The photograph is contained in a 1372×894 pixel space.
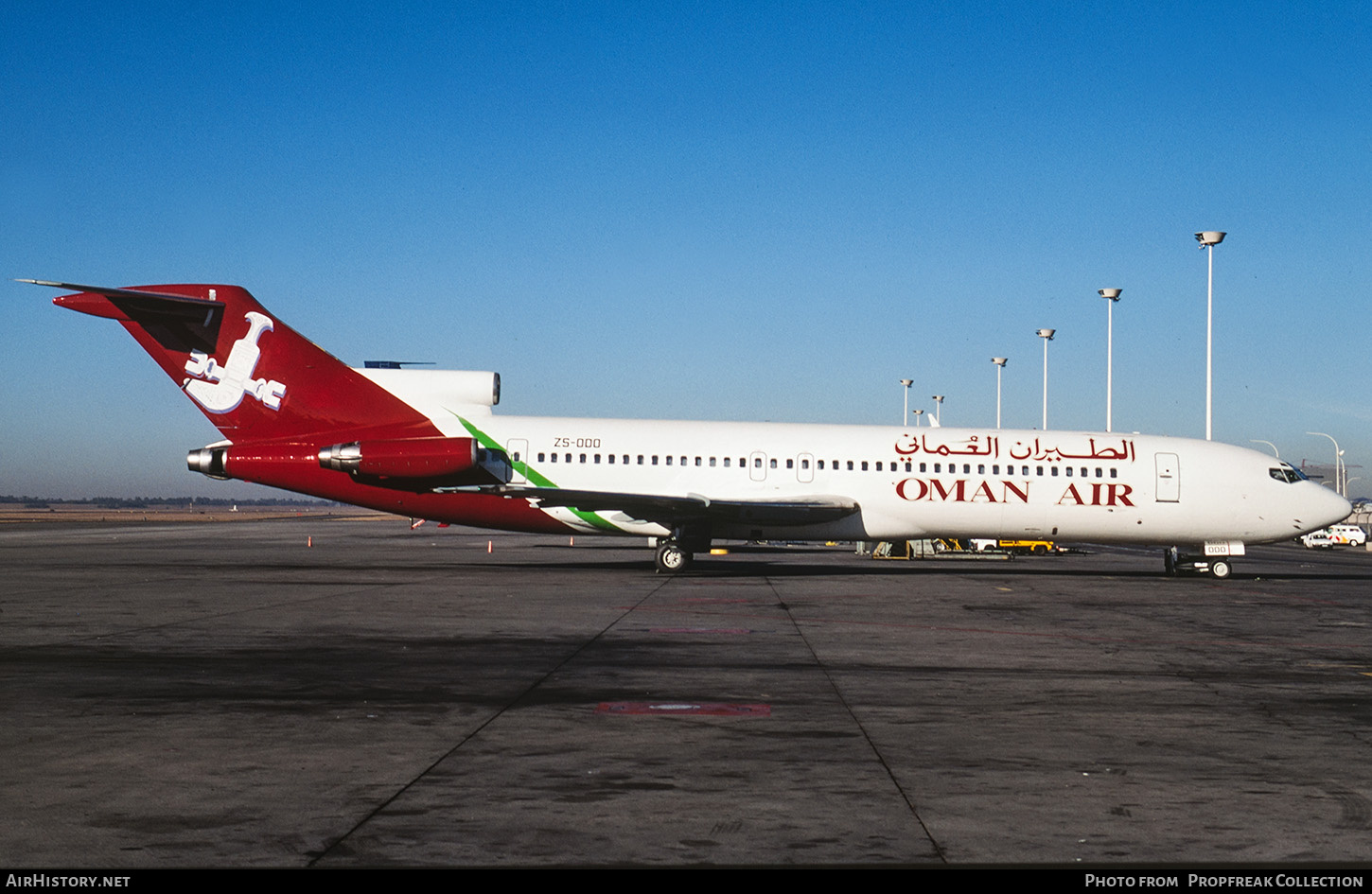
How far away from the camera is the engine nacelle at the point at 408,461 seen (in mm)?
26906

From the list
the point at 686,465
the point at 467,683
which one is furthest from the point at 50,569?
the point at 467,683

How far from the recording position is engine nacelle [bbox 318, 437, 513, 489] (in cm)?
2691

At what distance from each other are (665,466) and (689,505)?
1.59 metres

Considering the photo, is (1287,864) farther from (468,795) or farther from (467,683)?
(467,683)

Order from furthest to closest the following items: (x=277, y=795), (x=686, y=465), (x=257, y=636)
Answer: (x=686, y=465), (x=257, y=636), (x=277, y=795)

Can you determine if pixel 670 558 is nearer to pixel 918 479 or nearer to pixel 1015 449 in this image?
pixel 918 479

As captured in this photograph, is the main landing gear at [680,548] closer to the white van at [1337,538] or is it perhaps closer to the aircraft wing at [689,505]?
the aircraft wing at [689,505]

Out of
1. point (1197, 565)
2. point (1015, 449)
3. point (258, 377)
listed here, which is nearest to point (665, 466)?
point (1015, 449)

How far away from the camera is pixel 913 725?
8.77 metres

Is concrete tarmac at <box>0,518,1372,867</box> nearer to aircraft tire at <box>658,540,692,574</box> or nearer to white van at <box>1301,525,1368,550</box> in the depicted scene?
aircraft tire at <box>658,540,692,574</box>

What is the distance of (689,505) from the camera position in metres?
27.2

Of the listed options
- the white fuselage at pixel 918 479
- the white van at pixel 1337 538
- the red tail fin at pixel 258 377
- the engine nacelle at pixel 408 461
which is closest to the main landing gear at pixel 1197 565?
the white fuselage at pixel 918 479

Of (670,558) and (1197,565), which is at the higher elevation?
(1197,565)

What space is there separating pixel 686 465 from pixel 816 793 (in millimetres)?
21972
